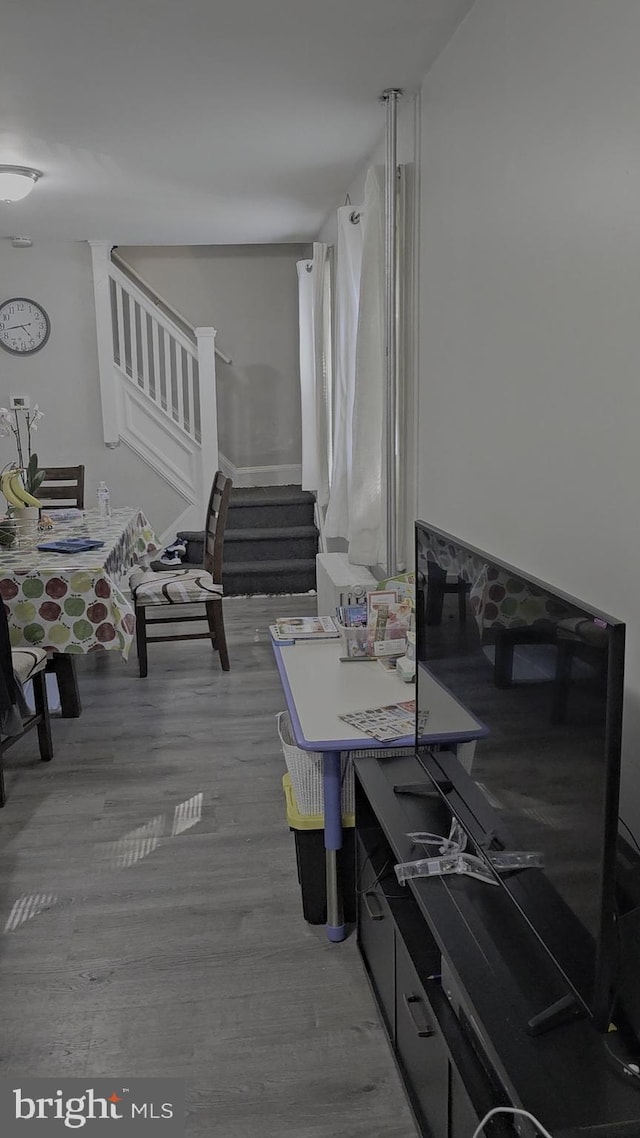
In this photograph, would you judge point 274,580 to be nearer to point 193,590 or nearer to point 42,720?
point 193,590

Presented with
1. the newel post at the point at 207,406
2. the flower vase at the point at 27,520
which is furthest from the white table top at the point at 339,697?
the newel post at the point at 207,406

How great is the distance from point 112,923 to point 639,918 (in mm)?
1578

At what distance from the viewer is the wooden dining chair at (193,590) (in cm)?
456

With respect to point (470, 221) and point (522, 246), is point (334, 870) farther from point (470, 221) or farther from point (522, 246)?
point (470, 221)

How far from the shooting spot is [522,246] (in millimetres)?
2240

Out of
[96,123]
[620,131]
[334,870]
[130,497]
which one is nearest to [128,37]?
[96,123]

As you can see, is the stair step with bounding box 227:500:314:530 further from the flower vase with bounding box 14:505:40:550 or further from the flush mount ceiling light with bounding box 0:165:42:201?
the flush mount ceiling light with bounding box 0:165:42:201

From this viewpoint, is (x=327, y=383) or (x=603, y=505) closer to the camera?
(x=603, y=505)

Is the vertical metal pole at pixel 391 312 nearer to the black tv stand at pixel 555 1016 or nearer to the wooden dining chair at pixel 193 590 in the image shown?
the wooden dining chair at pixel 193 590

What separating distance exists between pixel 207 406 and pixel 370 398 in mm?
3006

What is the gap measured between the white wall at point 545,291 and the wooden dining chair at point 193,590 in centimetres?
185

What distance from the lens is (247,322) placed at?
728cm

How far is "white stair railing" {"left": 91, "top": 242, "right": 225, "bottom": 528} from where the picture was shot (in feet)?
21.6

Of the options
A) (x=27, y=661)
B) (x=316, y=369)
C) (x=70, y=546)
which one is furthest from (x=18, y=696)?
(x=316, y=369)
